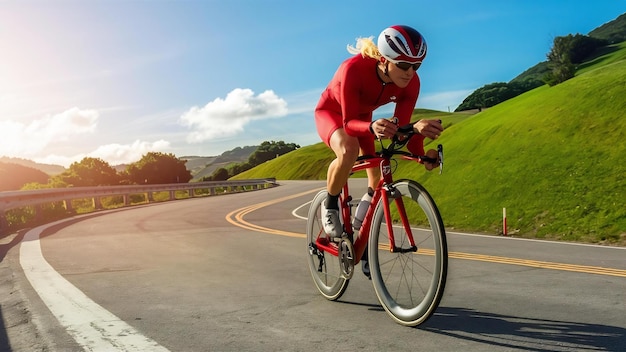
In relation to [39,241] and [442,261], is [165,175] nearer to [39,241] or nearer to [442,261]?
[39,241]

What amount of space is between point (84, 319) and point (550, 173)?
1822 cm

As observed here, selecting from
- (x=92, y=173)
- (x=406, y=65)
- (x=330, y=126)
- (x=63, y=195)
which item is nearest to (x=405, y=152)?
(x=406, y=65)

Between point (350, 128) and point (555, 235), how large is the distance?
11293 millimetres

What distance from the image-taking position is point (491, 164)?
23.9 meters

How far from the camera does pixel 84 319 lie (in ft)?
14.7

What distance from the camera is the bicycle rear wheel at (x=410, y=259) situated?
376 cm

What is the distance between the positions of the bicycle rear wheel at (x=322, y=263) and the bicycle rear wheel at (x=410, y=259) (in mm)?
713

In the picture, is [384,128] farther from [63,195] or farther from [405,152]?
[63,195]

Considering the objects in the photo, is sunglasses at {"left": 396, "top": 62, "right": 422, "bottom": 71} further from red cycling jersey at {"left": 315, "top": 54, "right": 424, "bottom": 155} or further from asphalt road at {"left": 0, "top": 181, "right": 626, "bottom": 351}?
asphalt road at {"left": 0, "top": 181, "right": 626, "bottom": 351}

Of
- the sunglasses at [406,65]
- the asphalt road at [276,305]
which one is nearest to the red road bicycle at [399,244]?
the asphalt road at [276,305]

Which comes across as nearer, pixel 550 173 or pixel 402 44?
pixel 402 44

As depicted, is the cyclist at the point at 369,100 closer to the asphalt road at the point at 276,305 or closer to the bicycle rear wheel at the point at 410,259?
the bicycle rear wheel at the point at 410,259

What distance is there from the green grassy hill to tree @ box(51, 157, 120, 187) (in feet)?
241

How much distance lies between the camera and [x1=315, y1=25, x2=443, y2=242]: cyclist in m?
4.08
